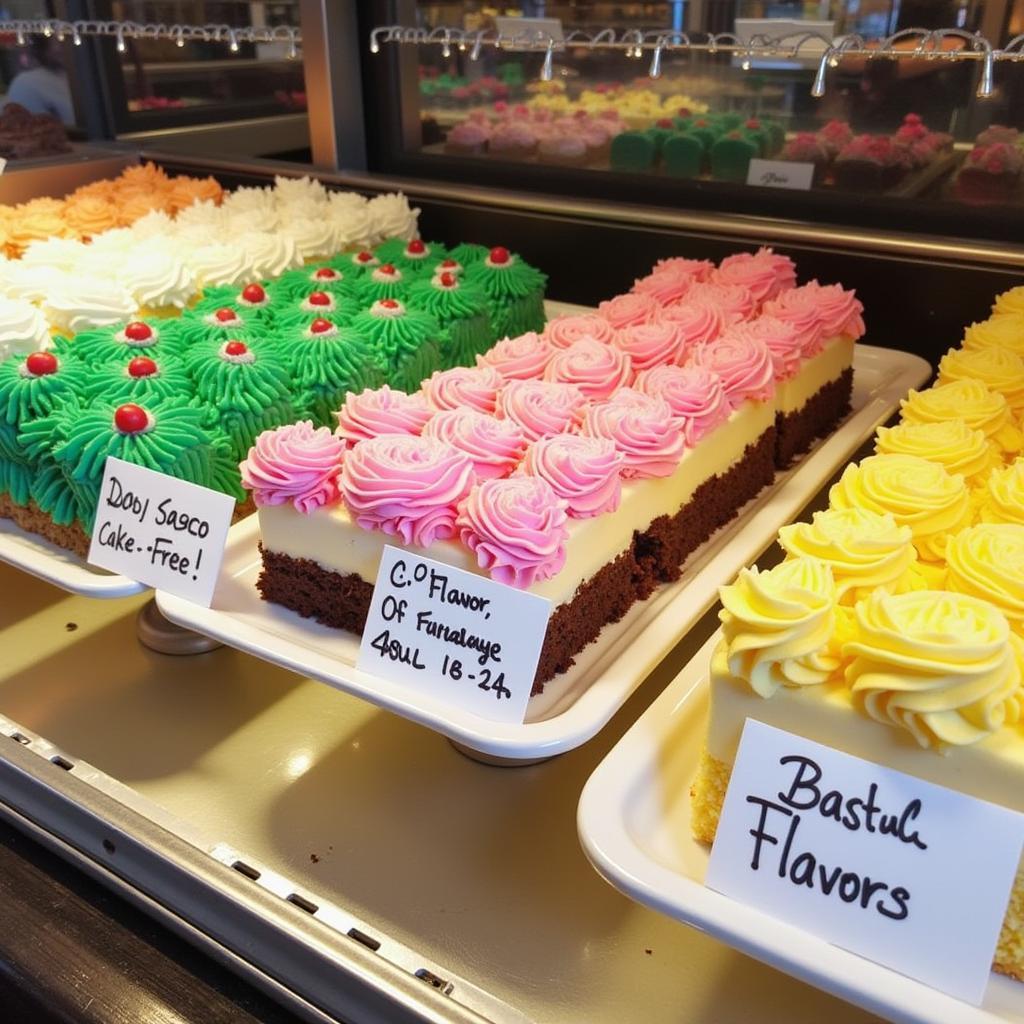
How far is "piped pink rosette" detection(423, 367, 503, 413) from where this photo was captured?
1421 mm

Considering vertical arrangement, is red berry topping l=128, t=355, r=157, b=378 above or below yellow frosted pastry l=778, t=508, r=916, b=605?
below

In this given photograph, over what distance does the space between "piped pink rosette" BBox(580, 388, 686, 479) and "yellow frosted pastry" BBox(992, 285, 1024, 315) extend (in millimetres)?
598

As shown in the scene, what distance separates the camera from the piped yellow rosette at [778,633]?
0.89 metres

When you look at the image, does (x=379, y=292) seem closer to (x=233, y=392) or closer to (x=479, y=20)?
(x=233, y=392)

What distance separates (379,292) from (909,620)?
4.44 ft

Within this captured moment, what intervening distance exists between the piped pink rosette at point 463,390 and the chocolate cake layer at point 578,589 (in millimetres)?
285

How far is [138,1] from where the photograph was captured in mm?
2795

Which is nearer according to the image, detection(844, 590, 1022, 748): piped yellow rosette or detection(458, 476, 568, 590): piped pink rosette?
detection(844, 590, 1022, 748): piped yellow rosette

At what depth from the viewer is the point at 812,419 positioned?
1.70 meters

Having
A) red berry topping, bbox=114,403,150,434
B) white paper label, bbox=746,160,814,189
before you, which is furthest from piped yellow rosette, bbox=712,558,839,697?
white paper label, bbox=746,160,814,189

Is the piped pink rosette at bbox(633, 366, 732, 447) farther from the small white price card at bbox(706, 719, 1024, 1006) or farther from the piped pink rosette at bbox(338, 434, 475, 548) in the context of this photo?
the small white price card at bbox(706, 719, 1024, 1006)

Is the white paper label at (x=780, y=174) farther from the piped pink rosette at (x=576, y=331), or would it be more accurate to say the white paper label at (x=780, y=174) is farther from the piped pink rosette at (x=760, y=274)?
the piped pink rosette at (x=576, y=331)

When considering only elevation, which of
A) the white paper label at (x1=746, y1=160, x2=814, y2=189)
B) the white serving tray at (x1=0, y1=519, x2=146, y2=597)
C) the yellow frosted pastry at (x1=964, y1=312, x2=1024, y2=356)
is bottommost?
the white serving tray at (x1=0, y1=519, x2=146, y2=597)

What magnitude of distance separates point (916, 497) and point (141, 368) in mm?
1076
